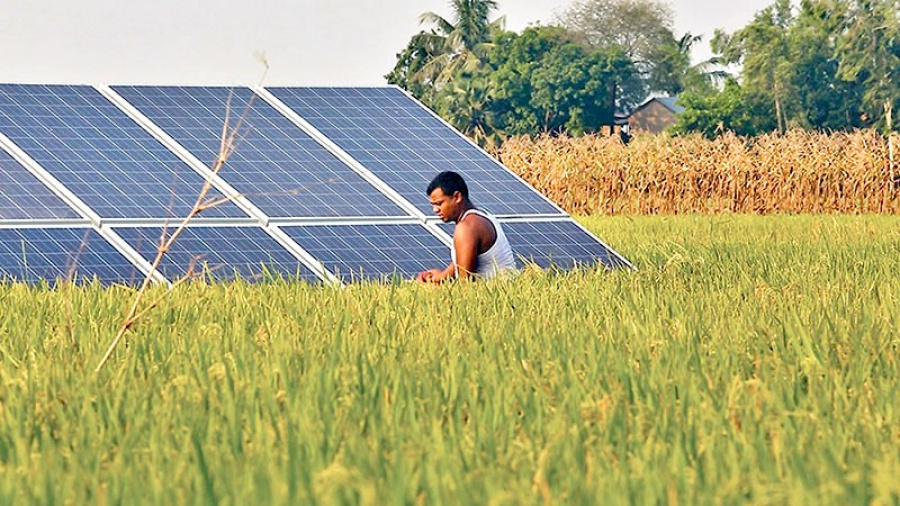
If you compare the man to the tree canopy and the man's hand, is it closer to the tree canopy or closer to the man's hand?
the man's hand

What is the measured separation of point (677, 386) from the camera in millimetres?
4805

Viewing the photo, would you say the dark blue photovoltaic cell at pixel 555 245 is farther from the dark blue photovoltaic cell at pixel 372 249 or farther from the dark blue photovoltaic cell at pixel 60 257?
the dark blue photovoltaic cell at pixel 60 257

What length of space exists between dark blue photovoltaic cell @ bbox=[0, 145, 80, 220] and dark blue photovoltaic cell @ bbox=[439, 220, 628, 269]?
8.43ft

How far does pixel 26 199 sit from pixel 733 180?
21.1 m

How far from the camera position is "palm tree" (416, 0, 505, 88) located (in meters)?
83.4

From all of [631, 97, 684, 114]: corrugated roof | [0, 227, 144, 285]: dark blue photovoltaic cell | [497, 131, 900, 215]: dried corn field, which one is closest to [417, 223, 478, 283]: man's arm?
[0, 227, 144, 285]: dark blue photovoltaic cell

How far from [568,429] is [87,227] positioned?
630cm

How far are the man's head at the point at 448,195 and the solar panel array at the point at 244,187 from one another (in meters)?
0.72

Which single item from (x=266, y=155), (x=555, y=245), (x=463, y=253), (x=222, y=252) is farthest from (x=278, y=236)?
(x=555, y=245)

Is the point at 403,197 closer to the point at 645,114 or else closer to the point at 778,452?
the point at 778,452

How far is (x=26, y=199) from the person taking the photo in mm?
9922

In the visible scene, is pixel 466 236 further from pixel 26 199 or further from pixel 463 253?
pixel 26 199

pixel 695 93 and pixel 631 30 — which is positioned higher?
pixel 631 30

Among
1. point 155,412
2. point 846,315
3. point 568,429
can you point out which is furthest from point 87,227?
point 568,429
